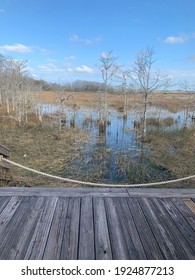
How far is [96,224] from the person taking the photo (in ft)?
8.30

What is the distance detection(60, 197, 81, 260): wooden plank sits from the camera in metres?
2.03

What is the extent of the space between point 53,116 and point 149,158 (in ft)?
43.9

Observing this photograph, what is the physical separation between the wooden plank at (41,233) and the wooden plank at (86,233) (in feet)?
1.12

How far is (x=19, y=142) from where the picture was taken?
12.5m

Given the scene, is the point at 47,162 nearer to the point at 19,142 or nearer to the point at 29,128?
the point at 19,142

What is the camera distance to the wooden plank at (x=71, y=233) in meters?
2.03

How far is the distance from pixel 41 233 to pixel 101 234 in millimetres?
600

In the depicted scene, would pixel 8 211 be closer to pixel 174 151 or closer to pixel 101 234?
pixel 101 234

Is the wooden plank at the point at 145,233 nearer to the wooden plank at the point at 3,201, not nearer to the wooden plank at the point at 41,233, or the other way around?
the wooden plank at the point at 41,233

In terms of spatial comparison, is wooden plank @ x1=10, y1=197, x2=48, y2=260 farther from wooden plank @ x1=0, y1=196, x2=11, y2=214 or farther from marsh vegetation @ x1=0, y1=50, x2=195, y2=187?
marsh vegetation @ x1=0, y1=50, x2=195, y2=187

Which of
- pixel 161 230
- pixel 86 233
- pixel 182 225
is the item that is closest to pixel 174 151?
pixel 182 225

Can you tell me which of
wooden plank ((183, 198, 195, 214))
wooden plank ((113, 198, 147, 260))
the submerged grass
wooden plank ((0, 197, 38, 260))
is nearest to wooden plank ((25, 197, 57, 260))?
wooden plank ((0, 197, 38, 260))
